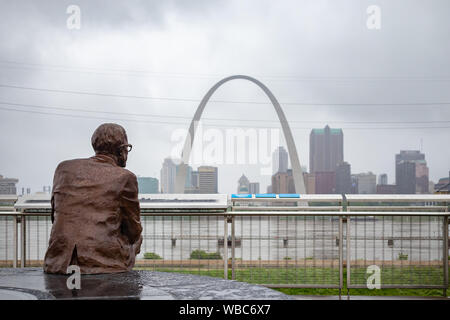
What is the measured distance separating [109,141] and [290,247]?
3568 mm

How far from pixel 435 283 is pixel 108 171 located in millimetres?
4643

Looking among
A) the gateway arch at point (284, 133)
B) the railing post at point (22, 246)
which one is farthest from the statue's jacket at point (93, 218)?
the gateway arch at point (284, 133)

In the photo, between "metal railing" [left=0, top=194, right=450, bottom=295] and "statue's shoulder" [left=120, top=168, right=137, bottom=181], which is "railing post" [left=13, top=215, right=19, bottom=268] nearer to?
"metal railing" [left=0, top=194, right=450, bottom=295]

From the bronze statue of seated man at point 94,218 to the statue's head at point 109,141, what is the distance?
0.07 m

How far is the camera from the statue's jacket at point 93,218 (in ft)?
9.23

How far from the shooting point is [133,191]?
3.03 meters

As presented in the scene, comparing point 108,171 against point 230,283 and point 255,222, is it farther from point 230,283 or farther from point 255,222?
point 255,222

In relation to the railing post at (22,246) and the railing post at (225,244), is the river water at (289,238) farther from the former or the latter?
the railing post at (225,244)

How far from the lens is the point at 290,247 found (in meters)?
6.09

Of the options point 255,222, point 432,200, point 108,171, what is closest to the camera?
point 108,171

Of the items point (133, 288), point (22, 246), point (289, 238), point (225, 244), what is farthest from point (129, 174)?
point (22, 246)

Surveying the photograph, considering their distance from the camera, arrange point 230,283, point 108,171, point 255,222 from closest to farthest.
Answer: point 230,283
point 108,171
point 255,222
